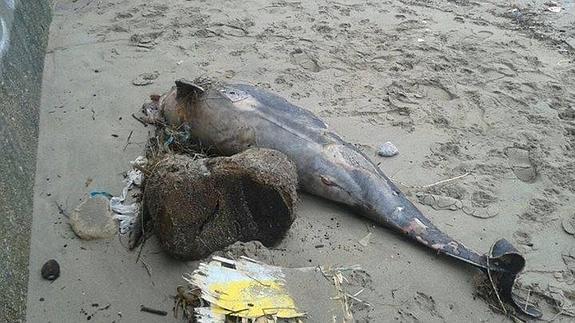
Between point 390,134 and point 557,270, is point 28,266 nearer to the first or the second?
point 390,134

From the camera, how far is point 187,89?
12.3ft

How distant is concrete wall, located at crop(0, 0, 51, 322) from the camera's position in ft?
8.54

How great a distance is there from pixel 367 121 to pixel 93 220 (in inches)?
86.7

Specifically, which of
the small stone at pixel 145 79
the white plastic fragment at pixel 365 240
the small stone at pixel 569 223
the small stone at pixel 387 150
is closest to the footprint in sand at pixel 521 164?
the small stone at pixel 569 223

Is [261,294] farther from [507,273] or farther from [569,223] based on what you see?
[569,223]

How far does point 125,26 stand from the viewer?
17.7 feet

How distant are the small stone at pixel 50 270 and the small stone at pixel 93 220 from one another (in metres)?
0.24

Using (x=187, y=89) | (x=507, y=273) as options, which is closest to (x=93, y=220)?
(x=187, y=89)

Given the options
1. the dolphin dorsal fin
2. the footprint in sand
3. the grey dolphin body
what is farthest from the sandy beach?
the dolphin dorsal fin

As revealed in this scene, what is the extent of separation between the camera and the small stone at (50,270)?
2.85 meters

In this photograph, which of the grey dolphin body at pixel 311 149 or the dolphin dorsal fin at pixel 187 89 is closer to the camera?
the grey dolphin body at pixel 311 149

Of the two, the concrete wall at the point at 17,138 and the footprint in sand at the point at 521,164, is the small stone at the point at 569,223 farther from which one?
the concrete wall at the point at 17,138

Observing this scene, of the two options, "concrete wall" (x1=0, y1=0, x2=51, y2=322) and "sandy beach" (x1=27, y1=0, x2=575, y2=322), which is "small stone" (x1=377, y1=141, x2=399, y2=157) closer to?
"sandy beach" (x1=27, y1=0, x2=575, y2=322)

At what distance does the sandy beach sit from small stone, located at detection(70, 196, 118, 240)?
0.07m
